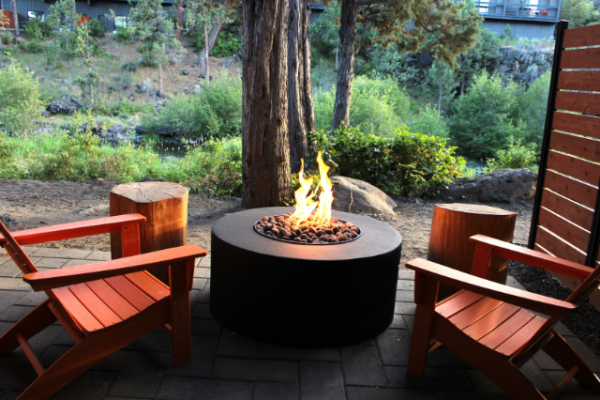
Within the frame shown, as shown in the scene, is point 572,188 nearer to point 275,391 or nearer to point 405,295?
point 405,295

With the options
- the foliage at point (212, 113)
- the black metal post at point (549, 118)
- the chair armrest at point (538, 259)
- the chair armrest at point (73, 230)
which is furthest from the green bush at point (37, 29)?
the chair armrest at point (538, 259)

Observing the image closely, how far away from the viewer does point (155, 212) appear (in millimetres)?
2684

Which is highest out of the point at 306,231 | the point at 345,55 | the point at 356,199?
the point at 345,55

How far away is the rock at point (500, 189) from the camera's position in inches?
254

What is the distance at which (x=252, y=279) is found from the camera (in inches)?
89.3

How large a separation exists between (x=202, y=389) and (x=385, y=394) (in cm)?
85

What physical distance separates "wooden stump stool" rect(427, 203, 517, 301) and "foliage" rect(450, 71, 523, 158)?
747 inches

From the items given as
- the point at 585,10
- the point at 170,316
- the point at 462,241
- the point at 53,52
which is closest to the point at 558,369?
the point at 462,241

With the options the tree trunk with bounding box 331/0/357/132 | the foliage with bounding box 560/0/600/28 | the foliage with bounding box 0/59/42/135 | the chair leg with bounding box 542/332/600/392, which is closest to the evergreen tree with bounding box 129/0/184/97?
the foliage with bounding box 0/59/42/135

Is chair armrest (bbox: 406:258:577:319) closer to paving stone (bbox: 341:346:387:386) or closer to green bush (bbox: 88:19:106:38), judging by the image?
paving stone (bbox: 341:346:387:386)

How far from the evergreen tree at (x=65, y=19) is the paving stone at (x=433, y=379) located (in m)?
26.6

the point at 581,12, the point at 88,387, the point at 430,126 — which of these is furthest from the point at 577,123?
the point at 581,12

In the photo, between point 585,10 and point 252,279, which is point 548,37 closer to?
point 585,10

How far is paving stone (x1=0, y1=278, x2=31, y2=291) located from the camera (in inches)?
113
